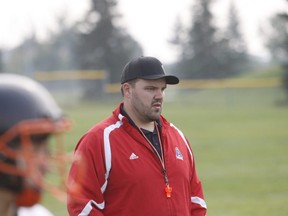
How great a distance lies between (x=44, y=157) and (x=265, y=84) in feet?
120

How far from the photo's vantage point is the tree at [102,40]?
4809cm

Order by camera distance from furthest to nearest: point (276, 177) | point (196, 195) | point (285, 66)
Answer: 1. point (285, 66)
2. point (276, 177)
3. point (196, 195)

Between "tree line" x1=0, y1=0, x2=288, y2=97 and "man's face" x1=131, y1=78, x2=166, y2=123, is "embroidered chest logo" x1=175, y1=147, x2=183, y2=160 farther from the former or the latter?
→ "tree line" x1=0, y1=0, x2=288, y2=97

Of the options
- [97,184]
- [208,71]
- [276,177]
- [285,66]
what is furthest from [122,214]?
[208,71]

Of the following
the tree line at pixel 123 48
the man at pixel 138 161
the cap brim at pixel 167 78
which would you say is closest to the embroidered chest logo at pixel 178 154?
the man at pixel 138 161

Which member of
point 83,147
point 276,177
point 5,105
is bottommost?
point 276,177

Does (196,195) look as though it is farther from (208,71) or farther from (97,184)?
(208,71)

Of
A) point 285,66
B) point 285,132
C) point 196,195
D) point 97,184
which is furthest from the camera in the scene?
point 285,66

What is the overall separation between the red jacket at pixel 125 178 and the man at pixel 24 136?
1821 mm

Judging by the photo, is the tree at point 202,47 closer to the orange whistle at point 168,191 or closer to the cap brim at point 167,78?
the cap brim at point 167,78

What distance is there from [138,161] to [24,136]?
223cm

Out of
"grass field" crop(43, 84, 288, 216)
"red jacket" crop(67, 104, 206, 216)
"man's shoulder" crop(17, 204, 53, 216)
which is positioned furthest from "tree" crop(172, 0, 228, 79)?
"man's shoulder" crop(17, 204, 53, 216)

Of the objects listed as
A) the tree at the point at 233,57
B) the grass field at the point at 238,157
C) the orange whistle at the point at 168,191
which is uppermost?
the tree at the point at 233,57

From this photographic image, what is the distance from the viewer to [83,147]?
13.2 ft
